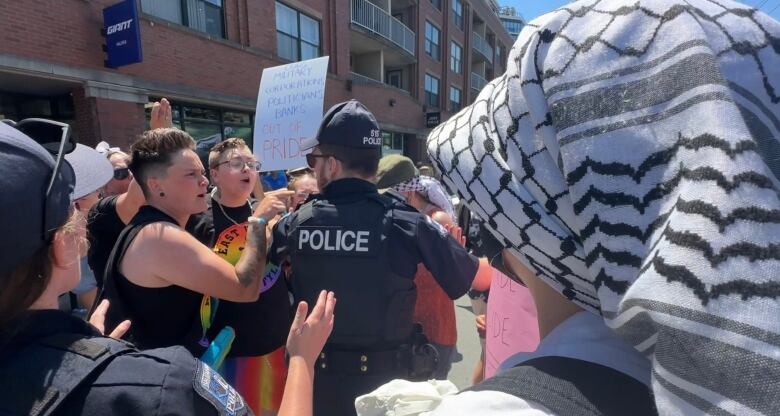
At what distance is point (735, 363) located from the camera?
1.40 ft

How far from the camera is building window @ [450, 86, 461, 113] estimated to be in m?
25.4

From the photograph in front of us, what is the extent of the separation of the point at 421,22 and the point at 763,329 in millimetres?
22064

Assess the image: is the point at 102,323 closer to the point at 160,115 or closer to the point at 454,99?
the point at 160,115

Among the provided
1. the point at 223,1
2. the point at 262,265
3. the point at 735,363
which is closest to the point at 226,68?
the point at 223,1

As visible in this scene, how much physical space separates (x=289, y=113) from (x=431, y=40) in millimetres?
20634

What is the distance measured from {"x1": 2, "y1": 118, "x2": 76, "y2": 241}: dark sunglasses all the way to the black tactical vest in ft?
3.19

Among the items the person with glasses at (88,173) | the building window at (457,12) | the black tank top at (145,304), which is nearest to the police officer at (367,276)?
the black tank top at (145,304)

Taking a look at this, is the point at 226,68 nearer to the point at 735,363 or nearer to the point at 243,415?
the point at 243,415

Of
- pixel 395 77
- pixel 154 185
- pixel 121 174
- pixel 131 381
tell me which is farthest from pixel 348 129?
pixel 395 77

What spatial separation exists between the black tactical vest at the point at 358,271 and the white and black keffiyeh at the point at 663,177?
43.9 inches

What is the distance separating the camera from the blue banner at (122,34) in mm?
7211

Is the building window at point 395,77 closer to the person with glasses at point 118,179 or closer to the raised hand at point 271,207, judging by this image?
the person with glasses at point 118,179

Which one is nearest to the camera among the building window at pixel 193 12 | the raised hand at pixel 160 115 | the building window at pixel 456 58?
the raised hand at pixel 160 115

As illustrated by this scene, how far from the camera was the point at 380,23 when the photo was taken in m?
16.5
